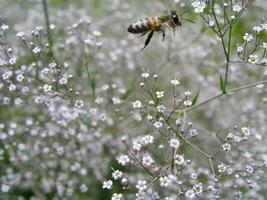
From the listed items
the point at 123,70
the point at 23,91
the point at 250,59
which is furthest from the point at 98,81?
the point at 250,59

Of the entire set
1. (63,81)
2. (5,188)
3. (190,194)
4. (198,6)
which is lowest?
(190,194)

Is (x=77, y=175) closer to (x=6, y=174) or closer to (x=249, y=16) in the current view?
(x=6, y=174)

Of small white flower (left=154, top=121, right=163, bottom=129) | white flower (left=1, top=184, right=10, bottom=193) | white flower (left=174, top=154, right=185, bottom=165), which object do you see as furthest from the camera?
white flower (left=1, top=184, right=10, bottom=193)

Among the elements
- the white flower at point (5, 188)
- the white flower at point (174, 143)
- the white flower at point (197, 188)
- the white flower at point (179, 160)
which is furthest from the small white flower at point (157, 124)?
the white flower at point (5, 188)

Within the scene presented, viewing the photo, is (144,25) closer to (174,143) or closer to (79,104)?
(79,104)

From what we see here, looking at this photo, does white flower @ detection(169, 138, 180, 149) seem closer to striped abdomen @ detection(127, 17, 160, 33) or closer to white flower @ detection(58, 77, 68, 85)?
striped abdomen @ detection(127, 17, 160, 33)

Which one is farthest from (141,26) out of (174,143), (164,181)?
(164,181)

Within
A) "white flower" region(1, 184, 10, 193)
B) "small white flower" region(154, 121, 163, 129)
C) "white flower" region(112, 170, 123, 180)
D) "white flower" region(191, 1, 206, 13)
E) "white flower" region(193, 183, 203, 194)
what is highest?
"white flower" region(191, 1, 206, 13)

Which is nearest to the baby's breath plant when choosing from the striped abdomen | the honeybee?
the honeybee
